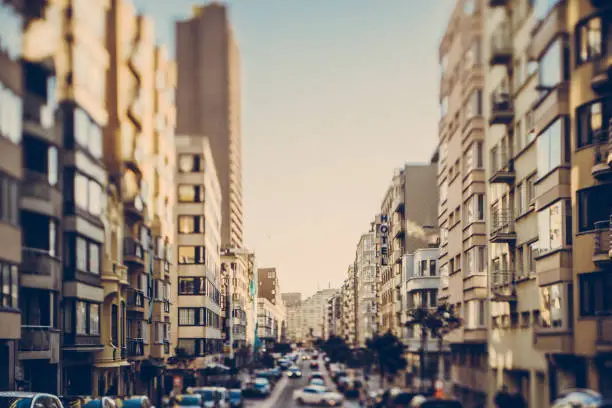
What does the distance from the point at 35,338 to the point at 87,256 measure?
8978 mm

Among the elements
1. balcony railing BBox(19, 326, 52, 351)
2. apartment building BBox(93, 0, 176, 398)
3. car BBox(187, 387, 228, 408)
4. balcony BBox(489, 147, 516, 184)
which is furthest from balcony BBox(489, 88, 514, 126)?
balcony railing BBox(19, 326, 52, 351)

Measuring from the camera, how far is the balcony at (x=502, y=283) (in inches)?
1858

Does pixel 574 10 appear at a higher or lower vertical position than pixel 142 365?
higher

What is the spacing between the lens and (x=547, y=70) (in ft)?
127

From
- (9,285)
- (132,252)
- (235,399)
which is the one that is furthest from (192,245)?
(9,285)

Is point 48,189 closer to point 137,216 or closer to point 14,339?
point 14,339

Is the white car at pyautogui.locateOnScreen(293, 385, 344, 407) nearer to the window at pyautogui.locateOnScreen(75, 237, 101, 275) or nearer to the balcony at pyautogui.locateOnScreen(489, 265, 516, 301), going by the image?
the balcony at pyautogui.locateOnScreen(489, 265, 516, 301)

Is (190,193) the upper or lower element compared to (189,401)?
upper

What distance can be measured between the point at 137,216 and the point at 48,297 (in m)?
18.4

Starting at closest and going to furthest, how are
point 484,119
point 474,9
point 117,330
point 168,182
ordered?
point 474,9
point 484,119
point 117,330
point 168,182

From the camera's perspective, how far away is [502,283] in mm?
48938

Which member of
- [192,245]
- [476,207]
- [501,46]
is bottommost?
[192,245]

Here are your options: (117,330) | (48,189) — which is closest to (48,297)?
(48,189)

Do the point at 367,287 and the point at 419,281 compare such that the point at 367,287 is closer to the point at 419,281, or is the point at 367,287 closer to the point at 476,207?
the point at 419,281
